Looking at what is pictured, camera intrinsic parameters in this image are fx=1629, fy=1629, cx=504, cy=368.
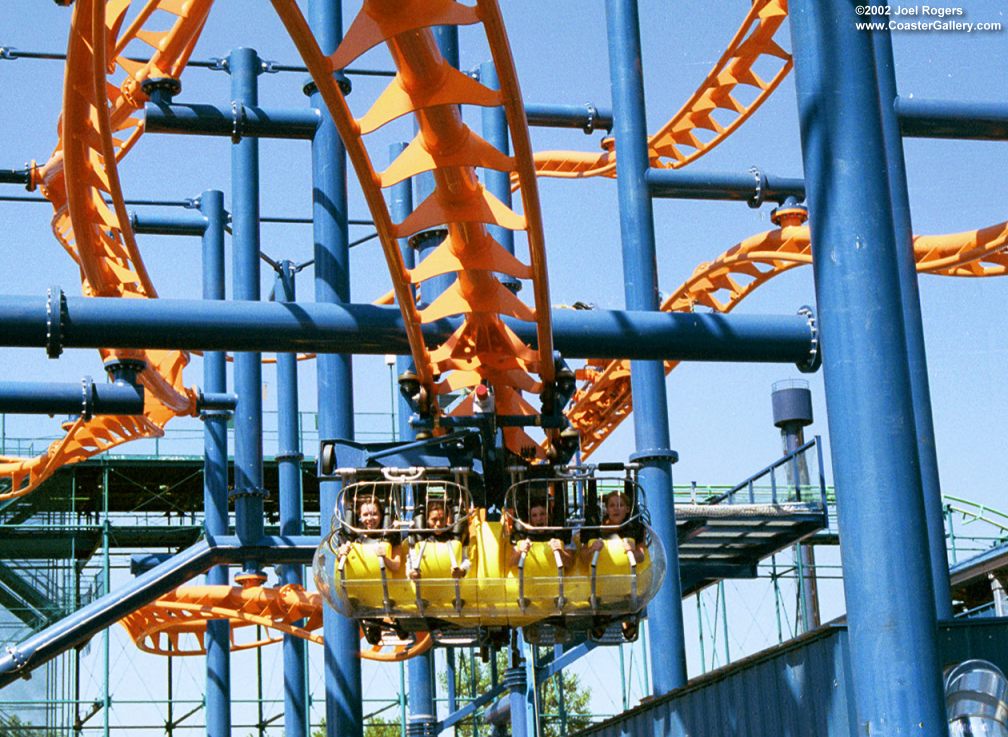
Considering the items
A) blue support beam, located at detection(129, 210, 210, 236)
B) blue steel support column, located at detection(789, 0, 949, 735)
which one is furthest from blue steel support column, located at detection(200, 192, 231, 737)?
blue steel support column, located at detection(789, 0, 949, 735)

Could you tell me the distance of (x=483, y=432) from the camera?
11977 mm

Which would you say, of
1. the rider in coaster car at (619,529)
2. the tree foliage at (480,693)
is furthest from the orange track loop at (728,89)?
the tree foliage at (480,693)

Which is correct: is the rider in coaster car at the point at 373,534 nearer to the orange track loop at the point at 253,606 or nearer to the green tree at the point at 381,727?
the orange track loop at the point at 253,606

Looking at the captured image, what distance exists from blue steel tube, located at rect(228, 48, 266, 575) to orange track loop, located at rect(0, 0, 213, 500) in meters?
1.18

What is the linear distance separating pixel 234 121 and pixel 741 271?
21.3 ft

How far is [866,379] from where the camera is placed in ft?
27.5

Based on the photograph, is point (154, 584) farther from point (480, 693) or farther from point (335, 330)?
point (480, 693)

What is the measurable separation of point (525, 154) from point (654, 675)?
21.1 ft

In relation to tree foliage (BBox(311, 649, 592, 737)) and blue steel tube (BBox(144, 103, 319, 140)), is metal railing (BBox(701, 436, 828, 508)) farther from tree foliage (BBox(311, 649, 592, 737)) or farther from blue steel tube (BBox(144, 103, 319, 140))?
tree foliage (BBox(311, 649, 592, 737))

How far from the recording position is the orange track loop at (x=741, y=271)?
650 inches

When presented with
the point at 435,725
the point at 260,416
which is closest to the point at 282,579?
the point at 260,416

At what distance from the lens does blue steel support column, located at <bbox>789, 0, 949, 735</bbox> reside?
7.87m

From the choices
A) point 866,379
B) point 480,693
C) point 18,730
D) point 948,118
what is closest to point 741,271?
point 948,118

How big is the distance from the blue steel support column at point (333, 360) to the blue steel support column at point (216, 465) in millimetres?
7196
